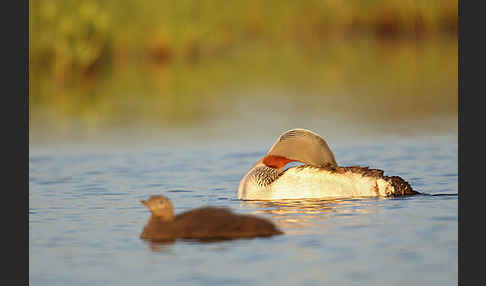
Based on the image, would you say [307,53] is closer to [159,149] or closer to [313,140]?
[159,149]

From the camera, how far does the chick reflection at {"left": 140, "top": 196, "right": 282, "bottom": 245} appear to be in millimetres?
7188

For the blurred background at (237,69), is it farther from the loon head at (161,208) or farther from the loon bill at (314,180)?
the loon head at (161,208)

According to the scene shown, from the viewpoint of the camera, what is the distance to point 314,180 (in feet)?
29.3

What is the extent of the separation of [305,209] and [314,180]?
23.2 inches

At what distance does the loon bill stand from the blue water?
0.18 m

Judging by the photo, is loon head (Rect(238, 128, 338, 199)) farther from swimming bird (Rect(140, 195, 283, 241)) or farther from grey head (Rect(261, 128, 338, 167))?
swimming bird (Rect(140, 195, 283, 241))

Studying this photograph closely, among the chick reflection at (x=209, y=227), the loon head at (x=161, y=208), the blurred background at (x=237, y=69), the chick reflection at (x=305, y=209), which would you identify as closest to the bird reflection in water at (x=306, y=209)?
the chick reflection at (x=305, y=209)

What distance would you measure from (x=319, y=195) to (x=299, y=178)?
237 millimetres

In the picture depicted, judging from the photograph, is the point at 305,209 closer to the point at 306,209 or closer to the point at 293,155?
the point at 306,209

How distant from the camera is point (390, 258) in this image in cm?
658

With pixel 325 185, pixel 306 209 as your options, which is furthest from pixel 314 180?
pixel 306 209

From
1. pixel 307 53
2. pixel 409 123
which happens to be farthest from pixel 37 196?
pixel 307 53

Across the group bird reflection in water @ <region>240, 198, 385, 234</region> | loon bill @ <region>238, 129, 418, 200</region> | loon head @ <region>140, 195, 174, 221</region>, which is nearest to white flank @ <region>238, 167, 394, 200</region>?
loon bill @ <region>238, 129, 418, 200</region>

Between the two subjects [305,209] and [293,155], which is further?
[293,155]
